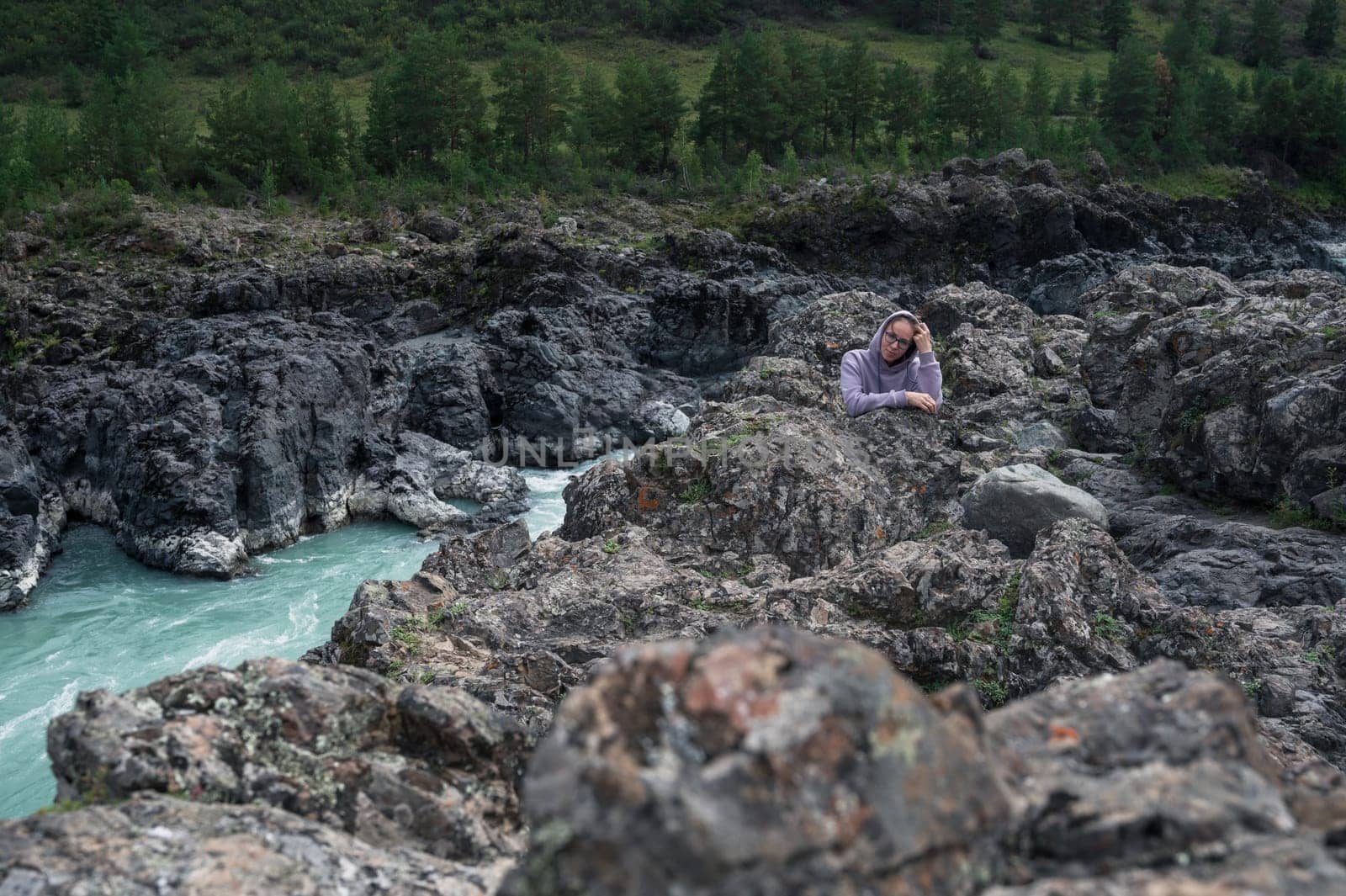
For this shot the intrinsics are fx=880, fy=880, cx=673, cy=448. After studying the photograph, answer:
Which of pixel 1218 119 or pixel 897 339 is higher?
pixel 1218 119

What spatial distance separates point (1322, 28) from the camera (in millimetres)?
91625

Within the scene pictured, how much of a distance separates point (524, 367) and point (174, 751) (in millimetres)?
25298

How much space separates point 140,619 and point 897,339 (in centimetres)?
1542

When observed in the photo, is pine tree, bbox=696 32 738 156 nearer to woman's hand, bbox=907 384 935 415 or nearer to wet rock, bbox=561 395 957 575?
woman's hand, bbox=907 384 935 415

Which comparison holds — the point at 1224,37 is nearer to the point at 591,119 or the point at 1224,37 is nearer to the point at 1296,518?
the point at 591,119

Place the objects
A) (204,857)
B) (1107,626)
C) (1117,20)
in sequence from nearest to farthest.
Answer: (204,857), (1107,626), (1117,20)

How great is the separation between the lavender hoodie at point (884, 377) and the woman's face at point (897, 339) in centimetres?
13

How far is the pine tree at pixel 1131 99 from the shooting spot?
63.7 metres

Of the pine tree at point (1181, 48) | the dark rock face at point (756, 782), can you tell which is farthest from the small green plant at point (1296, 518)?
the pine tree at point (1181, 48)

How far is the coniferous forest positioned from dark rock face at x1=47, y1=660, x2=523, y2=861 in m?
40.2

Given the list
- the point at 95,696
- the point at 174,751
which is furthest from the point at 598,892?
the point at 95,696

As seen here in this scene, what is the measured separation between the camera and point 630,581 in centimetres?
809

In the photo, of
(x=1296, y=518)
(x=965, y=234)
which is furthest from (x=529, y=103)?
(x=1296, y=518)

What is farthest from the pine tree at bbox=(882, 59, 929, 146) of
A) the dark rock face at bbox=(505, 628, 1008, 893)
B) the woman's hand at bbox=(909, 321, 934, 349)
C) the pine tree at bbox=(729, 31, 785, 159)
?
the dark rock face at bbox=(505, 628, 1008, 893)
